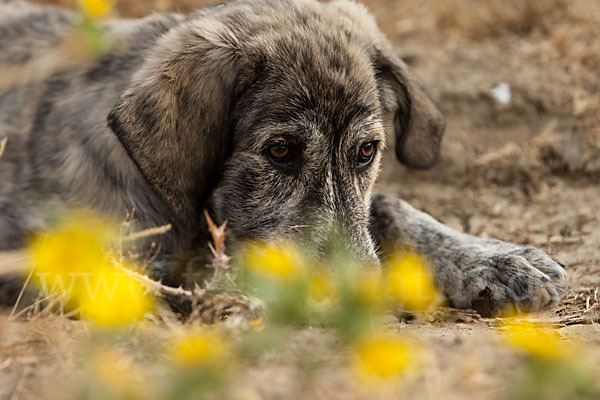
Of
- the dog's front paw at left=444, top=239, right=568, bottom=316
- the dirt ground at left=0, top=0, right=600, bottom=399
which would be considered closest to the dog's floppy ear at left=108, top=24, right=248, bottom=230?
the dirt ground at left=0, top=0, right=600, bottom=399

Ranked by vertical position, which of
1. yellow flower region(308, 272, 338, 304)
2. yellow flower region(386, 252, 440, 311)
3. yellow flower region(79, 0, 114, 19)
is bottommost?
yellow flower region(386, 252, 440, 311)

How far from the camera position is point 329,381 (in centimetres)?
184

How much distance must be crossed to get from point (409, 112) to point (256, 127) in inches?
40.5

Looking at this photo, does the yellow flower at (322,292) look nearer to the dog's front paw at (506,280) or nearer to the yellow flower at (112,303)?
the yellow flower at (112,303)

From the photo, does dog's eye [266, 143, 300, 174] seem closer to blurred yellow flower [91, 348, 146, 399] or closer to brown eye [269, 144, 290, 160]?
brown eye [269, 144, 290, 160]

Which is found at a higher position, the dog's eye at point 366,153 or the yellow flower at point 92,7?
the yellow flower at point 92,7

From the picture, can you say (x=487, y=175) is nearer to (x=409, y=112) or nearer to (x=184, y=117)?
(x=409, y=112)

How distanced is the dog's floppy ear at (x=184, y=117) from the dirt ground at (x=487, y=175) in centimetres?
81

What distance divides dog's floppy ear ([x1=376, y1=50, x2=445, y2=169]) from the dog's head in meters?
0.38

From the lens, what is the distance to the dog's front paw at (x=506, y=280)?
3154 mm

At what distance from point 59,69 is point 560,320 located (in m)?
2.77

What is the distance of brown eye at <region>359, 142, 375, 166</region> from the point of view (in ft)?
10.8

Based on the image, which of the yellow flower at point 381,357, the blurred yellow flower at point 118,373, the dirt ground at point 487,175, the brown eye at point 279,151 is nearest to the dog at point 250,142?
the brown eye at point 279,151

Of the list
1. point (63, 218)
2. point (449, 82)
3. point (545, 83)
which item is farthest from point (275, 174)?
point (545, 83)
